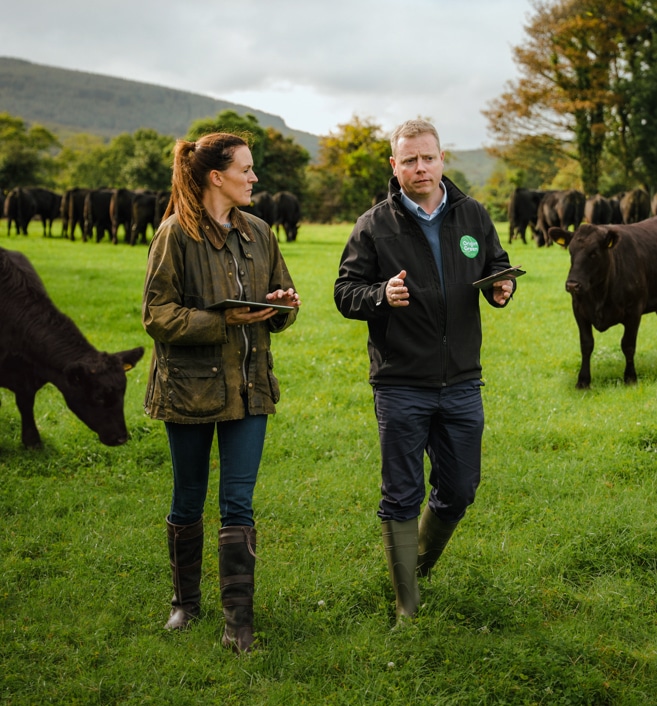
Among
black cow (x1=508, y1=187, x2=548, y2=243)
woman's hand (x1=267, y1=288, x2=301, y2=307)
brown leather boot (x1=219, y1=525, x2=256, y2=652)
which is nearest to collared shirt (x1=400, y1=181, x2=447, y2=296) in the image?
woman's hand (x1=267, y1=288, x2=301, y2=307)

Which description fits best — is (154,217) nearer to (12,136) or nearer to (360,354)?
(360,354)

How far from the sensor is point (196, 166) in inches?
155

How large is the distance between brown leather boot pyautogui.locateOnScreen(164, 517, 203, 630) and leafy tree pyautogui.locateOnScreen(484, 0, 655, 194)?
1903 inches

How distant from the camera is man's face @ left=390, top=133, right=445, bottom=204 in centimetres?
391

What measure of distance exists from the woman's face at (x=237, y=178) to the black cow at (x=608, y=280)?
5340 millimetres

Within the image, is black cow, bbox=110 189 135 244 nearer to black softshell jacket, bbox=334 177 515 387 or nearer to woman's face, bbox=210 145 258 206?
woman's face, bbox=210 145 258 206

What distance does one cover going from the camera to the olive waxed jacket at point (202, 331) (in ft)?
12.4

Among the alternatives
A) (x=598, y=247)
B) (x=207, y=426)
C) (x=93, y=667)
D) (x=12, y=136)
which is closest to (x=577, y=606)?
(x=207, y=426)

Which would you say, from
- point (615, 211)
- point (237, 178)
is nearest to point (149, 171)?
point (615, 211)

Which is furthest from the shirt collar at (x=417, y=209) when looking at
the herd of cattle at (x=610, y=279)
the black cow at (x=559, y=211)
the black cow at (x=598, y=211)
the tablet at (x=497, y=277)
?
the black cow at (x=598, y=211)

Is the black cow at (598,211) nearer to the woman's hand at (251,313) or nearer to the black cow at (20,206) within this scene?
the black cow at (20,206)

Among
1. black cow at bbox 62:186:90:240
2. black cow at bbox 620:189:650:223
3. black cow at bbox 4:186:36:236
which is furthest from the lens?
black cow at bbox 4:186:36:236

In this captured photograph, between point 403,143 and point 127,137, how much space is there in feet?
386

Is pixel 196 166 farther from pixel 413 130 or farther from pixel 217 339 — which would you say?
pixel 413 130
